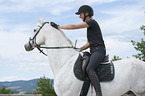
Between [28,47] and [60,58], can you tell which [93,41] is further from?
[28,47]

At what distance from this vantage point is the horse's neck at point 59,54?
18.6 ft

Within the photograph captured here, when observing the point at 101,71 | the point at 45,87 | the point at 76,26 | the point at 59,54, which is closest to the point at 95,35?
the point at 76,26

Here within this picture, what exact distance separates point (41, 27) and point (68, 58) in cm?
134

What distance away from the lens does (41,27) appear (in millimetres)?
5945

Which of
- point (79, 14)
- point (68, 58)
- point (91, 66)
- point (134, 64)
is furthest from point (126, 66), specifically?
point (79, 14)

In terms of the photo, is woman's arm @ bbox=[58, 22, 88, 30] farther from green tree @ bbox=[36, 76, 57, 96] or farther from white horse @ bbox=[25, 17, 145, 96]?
green tree @ bbox=[36, 76, 57, 96]

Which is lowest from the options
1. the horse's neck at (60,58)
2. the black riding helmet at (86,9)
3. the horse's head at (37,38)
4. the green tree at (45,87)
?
the green tree at (45,87)

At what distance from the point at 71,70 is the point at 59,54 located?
25.3 inches

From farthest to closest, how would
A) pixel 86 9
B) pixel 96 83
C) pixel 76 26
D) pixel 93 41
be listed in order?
pixel 86 9 < pixel 93 41 < pixel 76 26 < pixel 96 83

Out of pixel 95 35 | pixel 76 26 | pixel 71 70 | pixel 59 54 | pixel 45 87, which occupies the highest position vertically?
pixel 76 26

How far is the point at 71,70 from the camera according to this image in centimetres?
548

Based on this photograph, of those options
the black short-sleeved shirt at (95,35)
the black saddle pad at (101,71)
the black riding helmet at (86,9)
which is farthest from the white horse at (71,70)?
the black riding helmet at (86,9)

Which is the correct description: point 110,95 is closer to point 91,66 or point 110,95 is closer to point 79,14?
point 91,66

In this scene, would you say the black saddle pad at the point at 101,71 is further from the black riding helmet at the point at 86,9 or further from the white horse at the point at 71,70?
the black riding helmet at the point at 86,9
